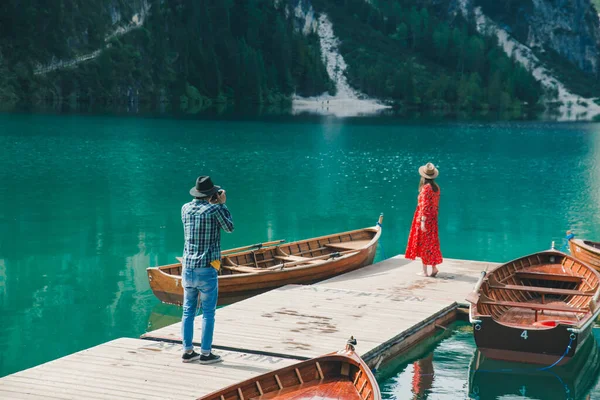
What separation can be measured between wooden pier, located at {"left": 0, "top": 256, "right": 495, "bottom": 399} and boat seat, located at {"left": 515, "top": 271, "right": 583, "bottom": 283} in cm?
132

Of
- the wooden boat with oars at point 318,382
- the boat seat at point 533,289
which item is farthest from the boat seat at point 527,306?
the wooden boat with oars at point 318,382

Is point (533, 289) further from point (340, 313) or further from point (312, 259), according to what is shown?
point (312, 259)

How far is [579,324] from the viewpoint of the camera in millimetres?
14305


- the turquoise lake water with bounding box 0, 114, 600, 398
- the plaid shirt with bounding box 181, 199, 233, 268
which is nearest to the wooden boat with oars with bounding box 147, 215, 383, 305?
the turquoise lake water with bounding box 0, 114, 600, 398

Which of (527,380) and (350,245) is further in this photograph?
(350,245)

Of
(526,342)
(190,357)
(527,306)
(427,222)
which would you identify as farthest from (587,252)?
(190,357)

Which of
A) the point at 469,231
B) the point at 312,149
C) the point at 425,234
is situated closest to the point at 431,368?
the point at 425,234

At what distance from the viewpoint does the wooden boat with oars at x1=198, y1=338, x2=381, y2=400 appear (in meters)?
10.4

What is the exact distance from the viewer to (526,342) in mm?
14258

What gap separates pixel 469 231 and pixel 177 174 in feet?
69.7

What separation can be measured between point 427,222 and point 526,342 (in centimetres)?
566

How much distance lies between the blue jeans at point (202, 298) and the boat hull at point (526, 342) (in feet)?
15.8

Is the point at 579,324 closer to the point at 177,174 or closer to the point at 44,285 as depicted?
the point at 44,285

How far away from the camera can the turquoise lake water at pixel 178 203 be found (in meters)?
20.8
